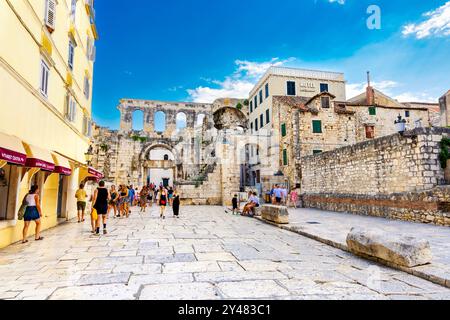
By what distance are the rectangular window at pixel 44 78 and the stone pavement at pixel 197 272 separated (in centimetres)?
470

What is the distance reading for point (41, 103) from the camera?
8133 millimetres

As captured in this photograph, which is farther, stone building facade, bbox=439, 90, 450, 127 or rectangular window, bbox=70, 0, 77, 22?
stone building facade, bbox=439, 90, 450, 127

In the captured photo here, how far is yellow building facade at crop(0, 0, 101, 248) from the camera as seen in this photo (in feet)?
20.1

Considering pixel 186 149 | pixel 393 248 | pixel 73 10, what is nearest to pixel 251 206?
pixel 393 248

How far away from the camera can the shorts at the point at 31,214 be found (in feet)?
21.3

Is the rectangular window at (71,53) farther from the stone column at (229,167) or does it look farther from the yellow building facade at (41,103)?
the stone column at (229,167)

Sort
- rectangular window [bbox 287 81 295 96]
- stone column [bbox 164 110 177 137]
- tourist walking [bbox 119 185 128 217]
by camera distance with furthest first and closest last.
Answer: stone column [bbox 164 110 177 137] < rectangular window [bbox 287 81 295 96] < tourist walking [bbox 119 185 128 217]

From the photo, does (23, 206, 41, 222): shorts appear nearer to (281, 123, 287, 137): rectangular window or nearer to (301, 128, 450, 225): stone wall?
(301, 128, 450, 225): stone wall

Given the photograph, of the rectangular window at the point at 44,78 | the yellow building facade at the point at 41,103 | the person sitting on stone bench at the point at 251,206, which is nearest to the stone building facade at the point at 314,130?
the person sitting on stone bench at the point at 251,206

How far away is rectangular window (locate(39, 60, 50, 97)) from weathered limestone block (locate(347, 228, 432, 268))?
31.0ft

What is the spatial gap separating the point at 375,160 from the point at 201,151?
1754 centimetres

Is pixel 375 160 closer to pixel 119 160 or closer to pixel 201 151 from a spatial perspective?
pixel 201 151

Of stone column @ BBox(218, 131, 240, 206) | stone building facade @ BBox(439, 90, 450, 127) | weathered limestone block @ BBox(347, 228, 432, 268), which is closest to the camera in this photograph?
weathered limestone block @ BBox(347, 228, 432, 268)

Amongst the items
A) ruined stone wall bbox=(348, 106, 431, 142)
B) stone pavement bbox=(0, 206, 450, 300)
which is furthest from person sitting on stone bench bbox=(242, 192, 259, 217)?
ruined stone wall bbox=(348, 106, 431, 142)
